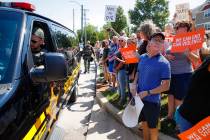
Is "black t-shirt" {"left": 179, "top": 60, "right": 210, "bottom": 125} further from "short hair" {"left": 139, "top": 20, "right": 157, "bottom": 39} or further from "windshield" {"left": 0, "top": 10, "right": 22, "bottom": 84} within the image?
"short hair" {"left": 139, "top": 20, "right": 157, "bottom": 39}

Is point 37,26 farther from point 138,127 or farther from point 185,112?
point 138,127

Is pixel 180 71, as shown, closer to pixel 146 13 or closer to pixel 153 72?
pixel 153 72

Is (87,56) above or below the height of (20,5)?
below

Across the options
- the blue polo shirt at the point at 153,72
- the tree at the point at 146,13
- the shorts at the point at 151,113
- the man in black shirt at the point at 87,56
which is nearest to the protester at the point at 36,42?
the blue polo shirt at the point at 153,72

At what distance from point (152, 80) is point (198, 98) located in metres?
1.39

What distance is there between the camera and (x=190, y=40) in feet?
16.3

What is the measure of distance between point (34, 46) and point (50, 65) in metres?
1.11

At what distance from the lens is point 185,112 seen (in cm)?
290

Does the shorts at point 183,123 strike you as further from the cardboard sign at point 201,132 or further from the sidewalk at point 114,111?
the sidewalk at point 114,111

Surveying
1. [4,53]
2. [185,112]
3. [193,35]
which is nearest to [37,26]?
[4,53]

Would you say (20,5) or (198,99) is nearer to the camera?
(198,99)

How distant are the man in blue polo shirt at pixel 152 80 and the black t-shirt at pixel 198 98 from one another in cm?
113

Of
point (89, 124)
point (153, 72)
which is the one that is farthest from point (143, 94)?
point (89, 124)

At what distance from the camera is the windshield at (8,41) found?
2697mm
